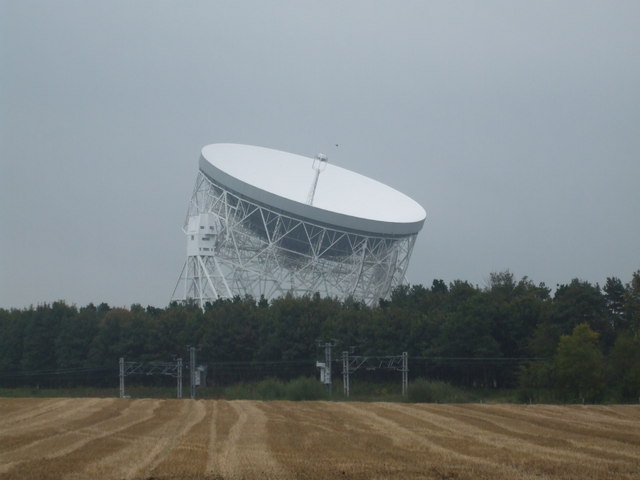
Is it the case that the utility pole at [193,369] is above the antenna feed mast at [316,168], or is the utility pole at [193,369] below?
below

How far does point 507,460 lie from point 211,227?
2440 inches

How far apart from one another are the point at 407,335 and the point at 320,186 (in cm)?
1374

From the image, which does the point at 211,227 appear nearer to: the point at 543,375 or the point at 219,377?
the point at 219,377

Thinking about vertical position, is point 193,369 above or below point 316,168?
below

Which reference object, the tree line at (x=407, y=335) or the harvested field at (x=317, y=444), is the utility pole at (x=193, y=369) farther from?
the harvested field at (x=317, y=444)

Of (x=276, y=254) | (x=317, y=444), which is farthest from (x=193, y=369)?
(x=317, y=444)

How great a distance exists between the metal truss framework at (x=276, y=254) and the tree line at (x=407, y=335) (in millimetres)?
3394

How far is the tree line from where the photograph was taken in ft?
220

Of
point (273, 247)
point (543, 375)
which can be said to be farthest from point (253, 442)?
point (273, 247)

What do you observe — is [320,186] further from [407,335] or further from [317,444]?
[317,444]

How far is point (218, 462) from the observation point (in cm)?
2047

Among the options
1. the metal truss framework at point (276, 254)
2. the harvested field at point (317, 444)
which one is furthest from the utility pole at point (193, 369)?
the harvested field at point (317, 444)

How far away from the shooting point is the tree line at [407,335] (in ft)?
220

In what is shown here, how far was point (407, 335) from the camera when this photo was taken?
83.0 m
